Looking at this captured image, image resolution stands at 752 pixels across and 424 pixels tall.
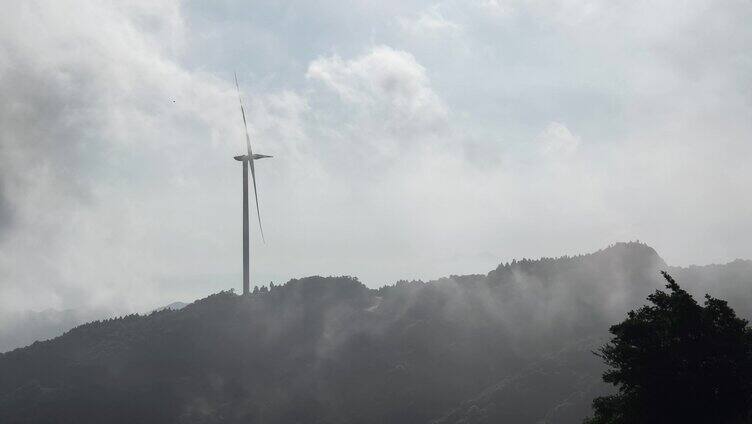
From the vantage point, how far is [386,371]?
171 m

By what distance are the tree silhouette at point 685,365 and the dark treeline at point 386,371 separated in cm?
9331

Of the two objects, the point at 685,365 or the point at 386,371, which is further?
the point at 386,371

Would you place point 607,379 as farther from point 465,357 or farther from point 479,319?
point 479,319

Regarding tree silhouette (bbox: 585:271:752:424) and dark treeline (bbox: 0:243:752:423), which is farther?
dark treeline (bbox: 0:243:752:423)

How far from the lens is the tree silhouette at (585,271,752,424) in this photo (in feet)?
142

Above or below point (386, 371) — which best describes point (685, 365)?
below

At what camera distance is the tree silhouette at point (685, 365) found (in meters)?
43.3

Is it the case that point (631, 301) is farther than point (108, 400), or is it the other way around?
point (631, 301)

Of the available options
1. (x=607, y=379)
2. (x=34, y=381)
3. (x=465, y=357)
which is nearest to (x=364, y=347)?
(x=465, y=357)

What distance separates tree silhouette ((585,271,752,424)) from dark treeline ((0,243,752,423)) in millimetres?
93307

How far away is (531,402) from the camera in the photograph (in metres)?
144

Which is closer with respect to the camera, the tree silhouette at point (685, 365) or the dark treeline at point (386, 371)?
the tree silhouette at point (685, 365)

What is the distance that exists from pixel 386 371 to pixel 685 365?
13192cm

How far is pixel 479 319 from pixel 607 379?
143733 mm
